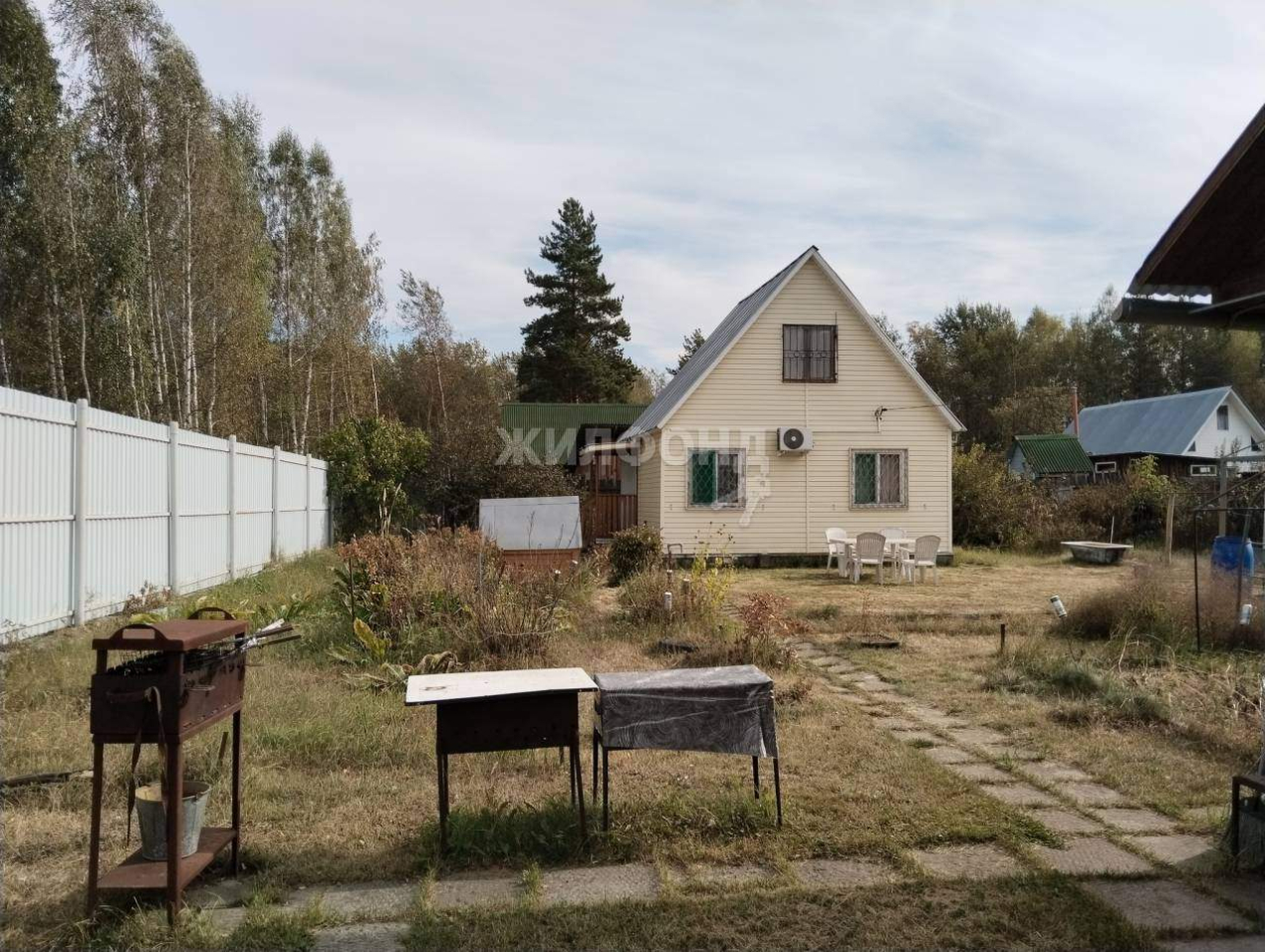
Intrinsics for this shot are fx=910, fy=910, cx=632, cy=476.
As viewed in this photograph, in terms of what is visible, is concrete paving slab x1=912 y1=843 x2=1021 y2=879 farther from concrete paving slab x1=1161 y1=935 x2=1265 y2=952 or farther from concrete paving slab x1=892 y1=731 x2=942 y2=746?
concrete paving slab x1=892 y1=731 x2=942 y2=746

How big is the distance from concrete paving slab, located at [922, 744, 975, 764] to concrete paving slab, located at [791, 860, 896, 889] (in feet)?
5.82

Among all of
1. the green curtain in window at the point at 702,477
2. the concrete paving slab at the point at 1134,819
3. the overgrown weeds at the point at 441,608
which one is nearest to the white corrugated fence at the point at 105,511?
the overgrown weeds at the point at 441,608

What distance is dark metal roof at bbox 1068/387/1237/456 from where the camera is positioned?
35.1m

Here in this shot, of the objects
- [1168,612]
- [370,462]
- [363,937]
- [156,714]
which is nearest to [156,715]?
[156,714]

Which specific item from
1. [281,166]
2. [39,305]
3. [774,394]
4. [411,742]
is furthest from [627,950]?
[281,166]

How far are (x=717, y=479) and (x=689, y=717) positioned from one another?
14879mm

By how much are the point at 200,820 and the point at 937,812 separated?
11.6 feet

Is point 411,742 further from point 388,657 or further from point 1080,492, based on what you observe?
point 1080,492

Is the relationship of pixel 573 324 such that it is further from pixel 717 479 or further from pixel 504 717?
pixel 504 717

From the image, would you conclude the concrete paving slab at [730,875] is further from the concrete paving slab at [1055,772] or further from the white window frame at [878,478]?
the white window frame at [878,478]

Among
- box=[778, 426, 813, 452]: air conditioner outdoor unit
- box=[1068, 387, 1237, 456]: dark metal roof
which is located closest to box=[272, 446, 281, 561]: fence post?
box=[778, 426, 813, 452]: air conditioner outdoor unit

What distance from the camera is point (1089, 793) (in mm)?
5102

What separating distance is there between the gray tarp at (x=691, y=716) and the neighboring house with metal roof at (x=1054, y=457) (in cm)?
3004

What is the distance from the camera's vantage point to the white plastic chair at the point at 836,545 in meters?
17.2
